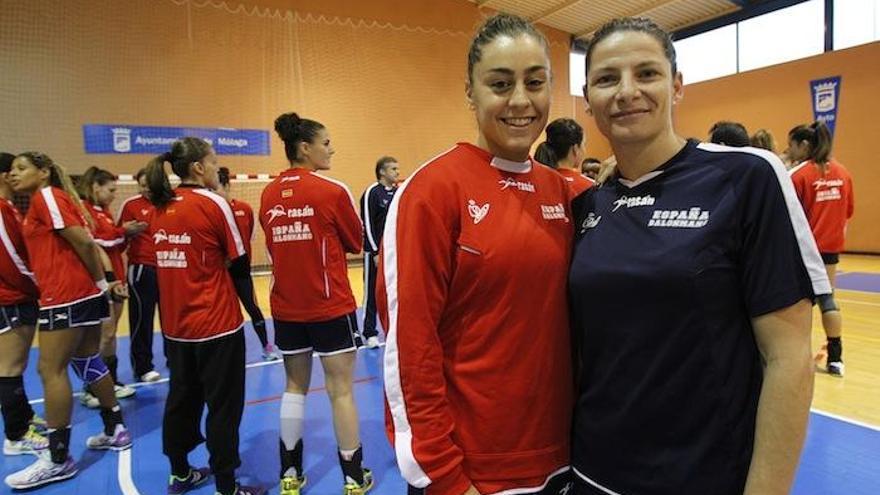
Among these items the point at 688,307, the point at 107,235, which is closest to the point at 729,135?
the point at 688,307

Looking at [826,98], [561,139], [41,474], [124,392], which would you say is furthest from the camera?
[826,98]

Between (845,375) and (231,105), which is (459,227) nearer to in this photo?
(845,375)

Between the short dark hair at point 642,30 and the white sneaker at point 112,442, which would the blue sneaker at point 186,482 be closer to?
the white sneaker at point 112,442

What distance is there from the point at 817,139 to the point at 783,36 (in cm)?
950

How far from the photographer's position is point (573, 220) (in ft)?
4.56

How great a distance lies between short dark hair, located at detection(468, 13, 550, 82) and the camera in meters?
1.27

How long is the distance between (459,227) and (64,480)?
10.4 ft

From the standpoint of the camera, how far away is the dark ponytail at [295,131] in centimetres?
293

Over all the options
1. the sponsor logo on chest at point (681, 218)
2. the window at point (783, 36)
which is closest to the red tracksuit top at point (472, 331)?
the sponsor logo on chest at point (681, 218)

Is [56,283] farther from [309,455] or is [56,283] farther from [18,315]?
[309,455]

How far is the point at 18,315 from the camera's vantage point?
3.23 m

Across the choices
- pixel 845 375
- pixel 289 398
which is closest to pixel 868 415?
pixel 845 375

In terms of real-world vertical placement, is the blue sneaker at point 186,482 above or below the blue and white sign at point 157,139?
below

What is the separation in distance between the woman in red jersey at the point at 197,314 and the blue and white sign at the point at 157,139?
24.7ft
